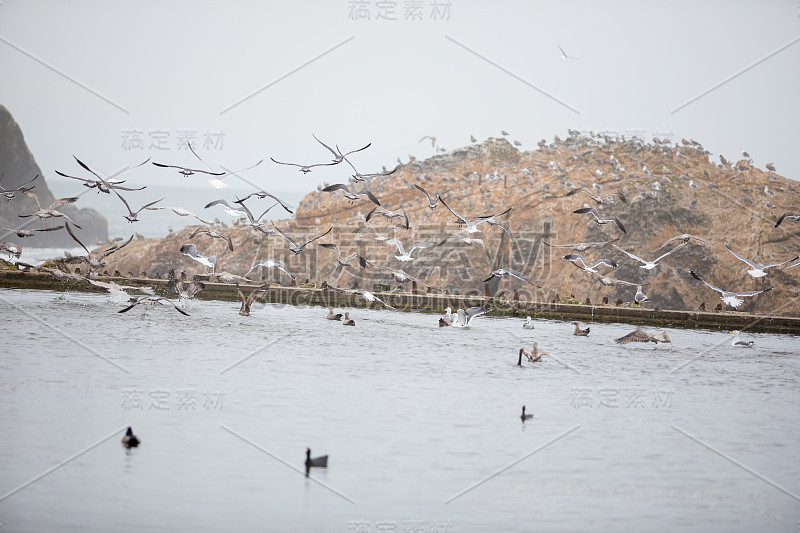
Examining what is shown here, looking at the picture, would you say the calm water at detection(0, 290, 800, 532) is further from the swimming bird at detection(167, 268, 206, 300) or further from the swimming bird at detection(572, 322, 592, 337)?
the swimming bird at detection(572, 322, 592, 337)

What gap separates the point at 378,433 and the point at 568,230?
3414cm

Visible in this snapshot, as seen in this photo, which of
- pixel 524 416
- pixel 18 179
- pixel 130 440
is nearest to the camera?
pixel 130 440

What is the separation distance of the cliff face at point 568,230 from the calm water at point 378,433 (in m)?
15.4

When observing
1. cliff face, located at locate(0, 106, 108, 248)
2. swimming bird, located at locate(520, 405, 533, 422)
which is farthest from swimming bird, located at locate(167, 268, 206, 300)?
cliff face, located at locate(0, 106, 108, 248)

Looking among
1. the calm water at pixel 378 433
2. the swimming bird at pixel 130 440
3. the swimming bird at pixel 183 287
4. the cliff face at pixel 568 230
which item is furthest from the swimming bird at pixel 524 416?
the cliff face at pixel 568 230

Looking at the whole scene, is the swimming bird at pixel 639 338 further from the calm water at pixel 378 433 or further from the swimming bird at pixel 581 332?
the swimming bird at pixel 581 332

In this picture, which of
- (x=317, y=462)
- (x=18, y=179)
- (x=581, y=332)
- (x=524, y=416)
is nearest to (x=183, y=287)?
(x=581, y=332)

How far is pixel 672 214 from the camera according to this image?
50.0 meters

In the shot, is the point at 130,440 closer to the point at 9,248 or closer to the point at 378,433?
the point at 378,433

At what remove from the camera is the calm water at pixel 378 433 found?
1239 centimetres

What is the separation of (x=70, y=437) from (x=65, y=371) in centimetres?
673

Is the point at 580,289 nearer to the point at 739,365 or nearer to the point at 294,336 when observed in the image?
the point at 739,365

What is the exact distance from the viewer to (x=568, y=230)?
161 ft

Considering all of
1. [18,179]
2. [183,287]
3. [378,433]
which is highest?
[18,179]
